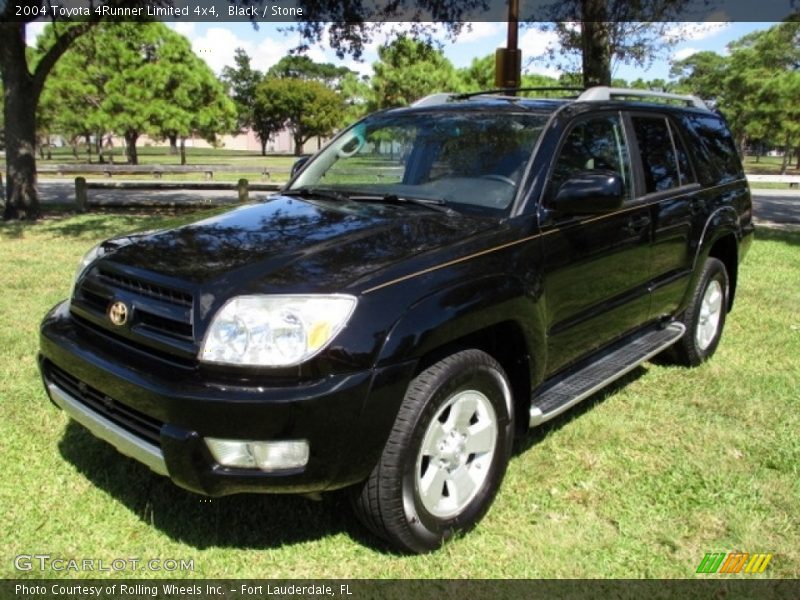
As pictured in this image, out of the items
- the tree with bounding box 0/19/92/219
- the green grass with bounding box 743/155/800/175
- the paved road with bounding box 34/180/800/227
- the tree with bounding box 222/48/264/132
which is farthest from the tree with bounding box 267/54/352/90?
the tree with bounding box 0/19/92/219

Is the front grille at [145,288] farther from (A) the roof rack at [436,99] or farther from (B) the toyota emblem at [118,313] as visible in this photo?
(A) the roof rack at [436,99]

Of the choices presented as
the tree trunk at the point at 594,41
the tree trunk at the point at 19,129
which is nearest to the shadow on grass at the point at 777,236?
the tree trunk at the point at 594,41

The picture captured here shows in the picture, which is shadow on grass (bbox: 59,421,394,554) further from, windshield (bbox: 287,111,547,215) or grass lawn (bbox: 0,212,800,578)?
windshield (bbox: 287,111,547,215)

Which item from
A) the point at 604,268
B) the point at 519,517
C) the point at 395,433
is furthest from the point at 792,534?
the point at 395,433

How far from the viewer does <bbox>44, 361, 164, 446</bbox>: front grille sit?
100 inches

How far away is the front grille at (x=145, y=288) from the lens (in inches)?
99.7

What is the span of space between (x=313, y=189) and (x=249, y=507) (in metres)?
1.76

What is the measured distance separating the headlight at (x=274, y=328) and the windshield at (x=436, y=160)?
113 centimetres

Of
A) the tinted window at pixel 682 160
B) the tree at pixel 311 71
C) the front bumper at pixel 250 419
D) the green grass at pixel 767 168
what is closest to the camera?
the front bumper at pixel 250 419

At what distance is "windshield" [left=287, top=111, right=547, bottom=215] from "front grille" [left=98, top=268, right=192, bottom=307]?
1261 millimetres

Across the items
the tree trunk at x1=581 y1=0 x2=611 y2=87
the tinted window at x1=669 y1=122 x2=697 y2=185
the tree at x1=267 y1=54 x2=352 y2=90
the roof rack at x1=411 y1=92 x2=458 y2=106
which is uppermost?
the tree at x1=267 y1=54 x2=352 y2=90

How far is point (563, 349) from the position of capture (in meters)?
3.46

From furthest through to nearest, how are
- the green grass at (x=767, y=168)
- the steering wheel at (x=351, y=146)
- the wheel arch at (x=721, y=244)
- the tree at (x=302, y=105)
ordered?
the tree at (x=302, y=105) < the green grass at (x=767, y=168) < the wheel arch at (x=721, y=244) < the steering wheel at (x=351, y=146)

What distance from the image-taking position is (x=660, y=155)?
4.39m
